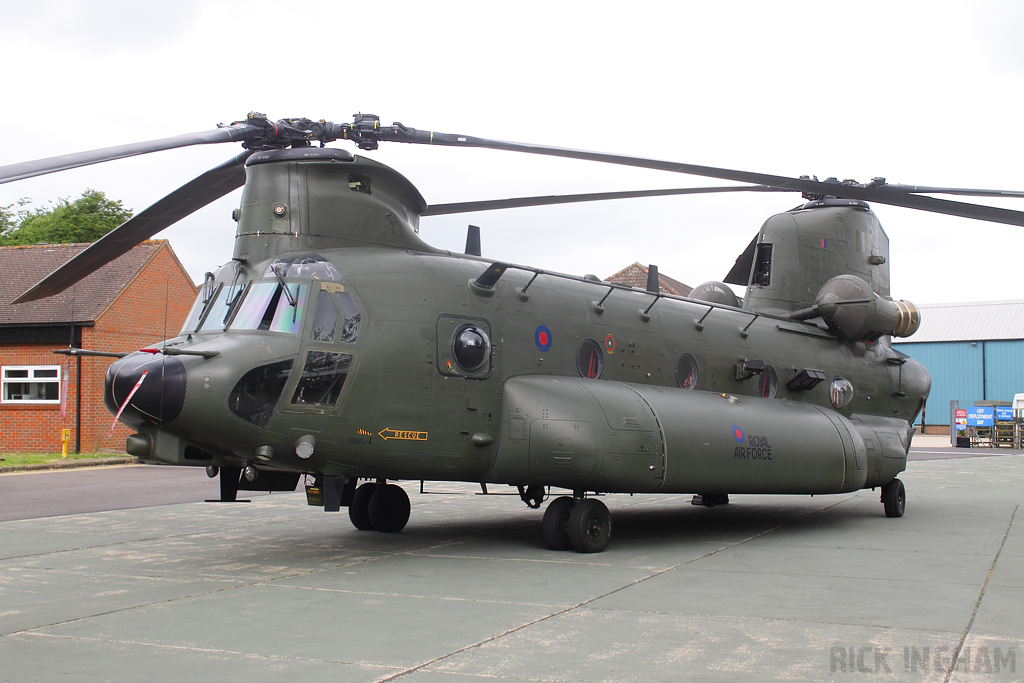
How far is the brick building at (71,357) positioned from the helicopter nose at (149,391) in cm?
2041

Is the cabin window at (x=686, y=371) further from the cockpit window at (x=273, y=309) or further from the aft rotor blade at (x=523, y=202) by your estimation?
A: the cockpit window at (x=273, y=309)

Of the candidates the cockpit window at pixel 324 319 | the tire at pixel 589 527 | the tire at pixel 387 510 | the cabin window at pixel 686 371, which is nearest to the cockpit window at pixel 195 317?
the cockpit window at pixel 324 319

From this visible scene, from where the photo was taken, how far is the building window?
28.6m

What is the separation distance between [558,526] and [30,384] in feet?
80.0

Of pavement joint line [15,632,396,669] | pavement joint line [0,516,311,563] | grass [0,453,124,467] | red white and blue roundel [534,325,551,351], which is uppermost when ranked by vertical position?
red white and blue roundel [534,325,551,351]

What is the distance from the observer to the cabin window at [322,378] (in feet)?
30.5

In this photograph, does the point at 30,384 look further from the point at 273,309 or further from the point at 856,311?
the point at 856,311

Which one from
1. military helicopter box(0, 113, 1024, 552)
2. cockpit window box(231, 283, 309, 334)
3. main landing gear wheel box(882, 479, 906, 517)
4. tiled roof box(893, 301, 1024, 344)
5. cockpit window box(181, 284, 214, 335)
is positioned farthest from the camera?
tiled roof box(893, 301, 1024, 344)

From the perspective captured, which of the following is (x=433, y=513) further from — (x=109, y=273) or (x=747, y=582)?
(x=109, y=273)

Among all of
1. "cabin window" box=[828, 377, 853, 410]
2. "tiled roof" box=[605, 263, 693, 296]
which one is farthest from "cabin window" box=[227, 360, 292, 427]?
"tiled roof" box=[605, 263, 693, 296]

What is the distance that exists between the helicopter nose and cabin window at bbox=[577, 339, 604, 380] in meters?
5.00

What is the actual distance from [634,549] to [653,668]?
5339mm

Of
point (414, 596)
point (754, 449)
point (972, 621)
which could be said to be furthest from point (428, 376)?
point (972, 621)

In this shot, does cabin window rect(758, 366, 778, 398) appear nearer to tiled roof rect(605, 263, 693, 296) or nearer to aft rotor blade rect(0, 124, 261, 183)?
aft rotor blade rect(0, 124, 261, 183)
